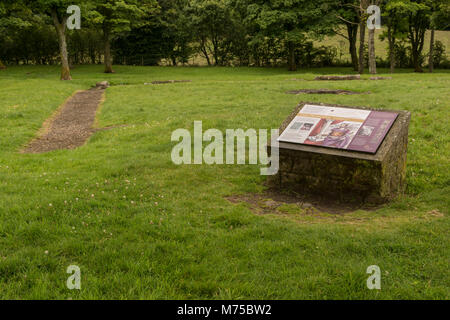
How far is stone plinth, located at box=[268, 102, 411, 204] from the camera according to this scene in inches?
298

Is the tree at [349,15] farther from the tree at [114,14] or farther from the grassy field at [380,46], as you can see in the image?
the tree at [114,14]

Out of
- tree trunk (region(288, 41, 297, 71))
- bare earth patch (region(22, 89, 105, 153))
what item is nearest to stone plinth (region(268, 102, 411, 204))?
bare earth patch (region(22, 89, 105, 153))

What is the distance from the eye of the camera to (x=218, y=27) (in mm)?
47438

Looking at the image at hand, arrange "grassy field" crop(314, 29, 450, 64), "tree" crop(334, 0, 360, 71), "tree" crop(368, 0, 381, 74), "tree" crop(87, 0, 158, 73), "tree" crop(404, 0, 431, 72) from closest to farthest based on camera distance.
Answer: "tree" crop(368, 0, 381, 74) < "tree" crop(404, 0, 431, 72) < "tree" crop(87, 0, 158, 73) < "tree" crop(334, 0, 360, 71) < "grassy field" crop(314, 29, 450, 64)

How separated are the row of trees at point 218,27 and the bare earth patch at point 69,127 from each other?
39.1 ft

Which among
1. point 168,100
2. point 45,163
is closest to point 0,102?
point 168,100

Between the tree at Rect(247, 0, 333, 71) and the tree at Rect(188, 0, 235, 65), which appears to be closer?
the tree at Rect(247, 0, 333, 71)

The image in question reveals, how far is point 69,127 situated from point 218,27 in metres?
34.9

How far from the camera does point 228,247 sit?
5961 millimetres

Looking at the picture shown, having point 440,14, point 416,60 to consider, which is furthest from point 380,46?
point 440,14

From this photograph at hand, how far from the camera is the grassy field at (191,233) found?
4.98m

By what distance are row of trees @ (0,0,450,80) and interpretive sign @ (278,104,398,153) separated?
2579 cm

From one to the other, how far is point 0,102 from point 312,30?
27.4 metres

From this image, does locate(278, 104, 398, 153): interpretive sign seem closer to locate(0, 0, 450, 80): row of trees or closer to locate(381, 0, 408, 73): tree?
locate(0, 0, 450, 80): row of trees
